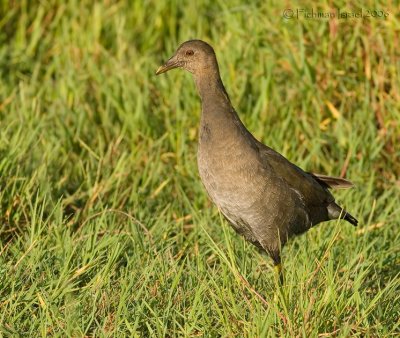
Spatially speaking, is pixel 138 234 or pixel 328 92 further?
pixel 328 92

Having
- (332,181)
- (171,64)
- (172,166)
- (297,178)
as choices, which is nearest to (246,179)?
(297,178)

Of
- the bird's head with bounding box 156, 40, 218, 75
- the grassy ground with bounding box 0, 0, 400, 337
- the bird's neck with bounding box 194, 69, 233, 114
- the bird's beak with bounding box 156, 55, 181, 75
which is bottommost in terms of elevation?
the grassy ground with bounding box 0, 0, 400, 337

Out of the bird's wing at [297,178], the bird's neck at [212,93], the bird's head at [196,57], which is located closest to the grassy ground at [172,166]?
the bird's wing at [297,178]

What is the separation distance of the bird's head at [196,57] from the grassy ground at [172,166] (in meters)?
0.94

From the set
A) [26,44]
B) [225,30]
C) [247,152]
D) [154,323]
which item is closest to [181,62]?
[247,152]

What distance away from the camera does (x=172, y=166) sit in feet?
21.7

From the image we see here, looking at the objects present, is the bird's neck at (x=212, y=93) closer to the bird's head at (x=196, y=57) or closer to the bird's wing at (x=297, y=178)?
the bird's head at (x=196, y=57)

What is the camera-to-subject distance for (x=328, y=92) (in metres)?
6.95

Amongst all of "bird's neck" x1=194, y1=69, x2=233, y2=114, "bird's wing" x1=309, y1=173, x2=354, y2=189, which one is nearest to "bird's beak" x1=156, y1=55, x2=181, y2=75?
"bird's neck" x1=194, y1=69, x2=233, y2=114

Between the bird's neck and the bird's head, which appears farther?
the bird's head

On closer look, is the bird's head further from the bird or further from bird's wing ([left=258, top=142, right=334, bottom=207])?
bird's wing ([left=258, top=142, right=334, bottom=207])

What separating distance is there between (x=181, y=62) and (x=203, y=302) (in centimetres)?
162

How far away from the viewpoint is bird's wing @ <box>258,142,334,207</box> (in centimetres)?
517

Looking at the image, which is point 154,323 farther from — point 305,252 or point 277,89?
point 277,89
